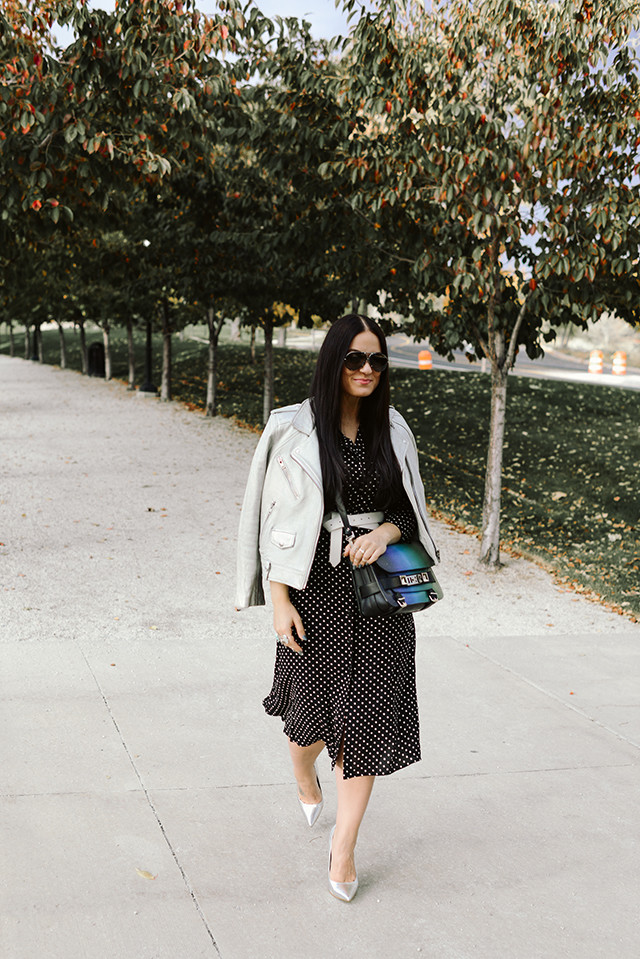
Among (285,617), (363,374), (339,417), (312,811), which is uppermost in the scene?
(363,374)

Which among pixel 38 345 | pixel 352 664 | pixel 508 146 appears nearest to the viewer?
pixel 352 664

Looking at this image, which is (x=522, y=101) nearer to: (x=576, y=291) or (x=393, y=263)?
(x=576, y=291)

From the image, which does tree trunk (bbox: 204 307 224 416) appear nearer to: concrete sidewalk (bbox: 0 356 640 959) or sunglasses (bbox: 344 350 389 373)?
concrete sidewalk (bbox: 0 356 640 959)

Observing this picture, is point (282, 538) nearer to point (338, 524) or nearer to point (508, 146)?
point (338, 524)

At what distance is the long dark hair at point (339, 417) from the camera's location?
312cm

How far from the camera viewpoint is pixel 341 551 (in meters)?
3.11

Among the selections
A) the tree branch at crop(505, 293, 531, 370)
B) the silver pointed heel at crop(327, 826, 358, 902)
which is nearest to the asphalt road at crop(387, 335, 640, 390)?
the tree branch at crop(505, 293, 531, 370)

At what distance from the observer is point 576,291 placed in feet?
25.9

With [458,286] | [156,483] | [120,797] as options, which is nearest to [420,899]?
[120,797]

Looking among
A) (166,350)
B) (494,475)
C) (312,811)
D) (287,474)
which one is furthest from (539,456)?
(287,474)

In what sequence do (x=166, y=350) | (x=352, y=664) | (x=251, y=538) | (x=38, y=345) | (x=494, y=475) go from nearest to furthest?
(x=352, y=664) → (x=251, y=538) → (x=494, y=475) → (x=166, y=350) → (x=38, y=345)

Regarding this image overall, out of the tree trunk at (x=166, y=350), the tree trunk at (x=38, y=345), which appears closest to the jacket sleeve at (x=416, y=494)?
the tree trunk at (x=166, y=350)

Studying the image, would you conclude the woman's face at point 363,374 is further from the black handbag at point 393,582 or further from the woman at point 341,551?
the black handbag at point 393,582

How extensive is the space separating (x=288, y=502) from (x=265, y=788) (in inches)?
58.2
